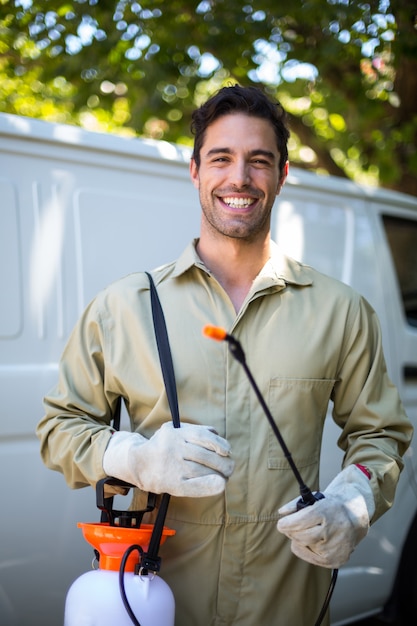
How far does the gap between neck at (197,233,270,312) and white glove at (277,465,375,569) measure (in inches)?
25.7

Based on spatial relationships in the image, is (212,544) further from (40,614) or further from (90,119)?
(90,119)

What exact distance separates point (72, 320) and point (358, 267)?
150 centimetres

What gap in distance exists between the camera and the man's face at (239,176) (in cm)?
224

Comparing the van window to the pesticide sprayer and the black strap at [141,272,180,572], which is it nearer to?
the black strap at [141,272,180,572]

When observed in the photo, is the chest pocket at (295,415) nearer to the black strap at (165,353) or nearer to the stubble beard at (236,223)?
the black strap at (165,353)

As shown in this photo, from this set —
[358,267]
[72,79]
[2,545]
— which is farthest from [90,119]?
[2,545]

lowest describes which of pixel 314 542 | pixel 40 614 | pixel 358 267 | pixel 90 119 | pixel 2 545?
pixel 40 614

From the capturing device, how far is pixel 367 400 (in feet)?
7.38

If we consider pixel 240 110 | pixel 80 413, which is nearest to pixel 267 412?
pixel 80 413

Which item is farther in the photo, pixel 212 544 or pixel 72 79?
pixel 72 79

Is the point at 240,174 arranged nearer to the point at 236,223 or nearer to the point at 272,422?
the point at 236,223

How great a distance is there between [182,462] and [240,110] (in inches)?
41.4

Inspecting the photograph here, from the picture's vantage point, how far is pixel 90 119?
1238 centimetres

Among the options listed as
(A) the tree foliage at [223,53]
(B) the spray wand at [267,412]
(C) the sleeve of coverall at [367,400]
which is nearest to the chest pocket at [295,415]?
(C) the sleeve of coverall at [367,400]
